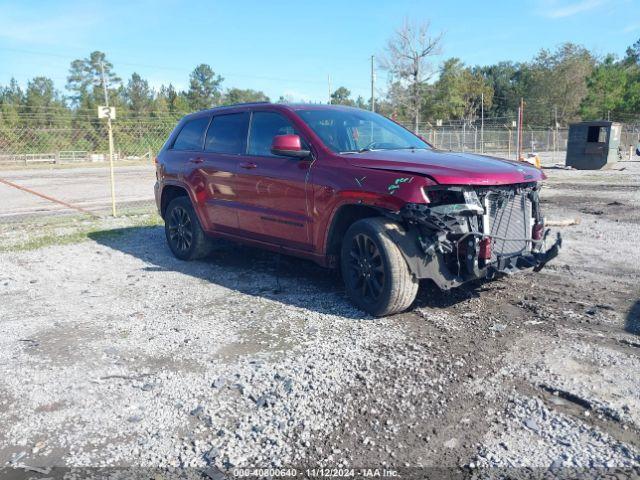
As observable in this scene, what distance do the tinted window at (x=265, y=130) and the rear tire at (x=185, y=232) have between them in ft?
4.84

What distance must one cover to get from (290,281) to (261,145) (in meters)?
1.51

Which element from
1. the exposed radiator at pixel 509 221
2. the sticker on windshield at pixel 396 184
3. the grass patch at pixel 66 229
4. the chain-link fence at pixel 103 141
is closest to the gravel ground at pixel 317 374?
the exposed radiator at pixel 509 221

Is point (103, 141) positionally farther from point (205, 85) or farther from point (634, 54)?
point (634, 54)

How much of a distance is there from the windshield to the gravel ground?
1475 millimetres

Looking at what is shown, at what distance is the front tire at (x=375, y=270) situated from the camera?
450cm

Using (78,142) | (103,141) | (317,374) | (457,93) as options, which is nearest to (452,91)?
(457,93)

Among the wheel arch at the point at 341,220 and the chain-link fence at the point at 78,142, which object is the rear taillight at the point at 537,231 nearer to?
the wheel arch at the point at 341,220

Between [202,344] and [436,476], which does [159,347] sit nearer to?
[202,344]

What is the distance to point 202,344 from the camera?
14.4 feet

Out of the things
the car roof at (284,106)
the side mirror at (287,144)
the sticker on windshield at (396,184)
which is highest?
the car roof at (284,106)

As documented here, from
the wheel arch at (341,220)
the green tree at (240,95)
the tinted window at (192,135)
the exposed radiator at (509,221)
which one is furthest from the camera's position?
the green tree at (240,95)

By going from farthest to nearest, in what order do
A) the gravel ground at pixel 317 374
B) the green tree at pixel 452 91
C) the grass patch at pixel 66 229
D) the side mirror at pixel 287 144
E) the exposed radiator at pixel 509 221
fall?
1. the green tree at pixel 452 91
2. the grass patch at pixel 66 229
3. the side mirror at pixel 287 144
4. the exposed radiator at pixel 509 221
5. the gravel ground at pixel 317 374

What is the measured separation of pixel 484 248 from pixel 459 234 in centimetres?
29

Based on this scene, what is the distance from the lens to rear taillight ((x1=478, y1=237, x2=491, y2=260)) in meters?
4.47
